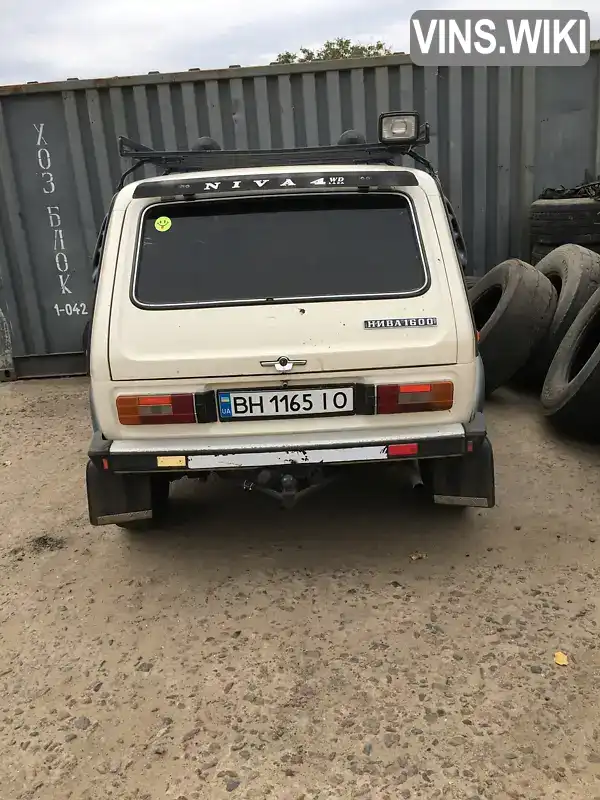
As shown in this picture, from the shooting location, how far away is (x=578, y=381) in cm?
444

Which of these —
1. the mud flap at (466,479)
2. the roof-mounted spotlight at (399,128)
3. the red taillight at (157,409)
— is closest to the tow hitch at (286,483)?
the red taillight at (157,409)

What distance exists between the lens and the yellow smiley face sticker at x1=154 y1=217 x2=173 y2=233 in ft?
10.8

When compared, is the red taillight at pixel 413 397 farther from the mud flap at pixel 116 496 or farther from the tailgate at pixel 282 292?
the mud flap at pixel 116 496

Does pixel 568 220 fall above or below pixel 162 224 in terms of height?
below

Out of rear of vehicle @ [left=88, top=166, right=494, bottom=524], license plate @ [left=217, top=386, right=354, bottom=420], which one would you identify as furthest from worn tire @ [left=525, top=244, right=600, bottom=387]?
license plate @ [left=217, top=386, right=354, bottom=420]

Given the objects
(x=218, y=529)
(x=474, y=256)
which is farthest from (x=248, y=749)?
(x=474, y=256)

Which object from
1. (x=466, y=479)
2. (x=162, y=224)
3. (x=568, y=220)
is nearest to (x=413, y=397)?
(x=466, y=479)

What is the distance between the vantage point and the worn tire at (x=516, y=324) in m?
5.04

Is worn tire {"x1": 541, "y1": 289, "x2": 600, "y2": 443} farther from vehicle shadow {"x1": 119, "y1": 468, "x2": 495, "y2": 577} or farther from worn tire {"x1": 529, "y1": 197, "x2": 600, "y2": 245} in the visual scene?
worn tire {"x1": 529, "y1": 197, "x2": 600, "y2": 245}

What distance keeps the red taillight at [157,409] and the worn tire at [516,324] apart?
2.82 m

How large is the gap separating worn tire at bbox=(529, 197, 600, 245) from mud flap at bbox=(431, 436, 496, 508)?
3580mm

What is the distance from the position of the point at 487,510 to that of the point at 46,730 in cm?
257

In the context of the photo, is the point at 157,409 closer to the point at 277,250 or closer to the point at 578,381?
the point at 277,250

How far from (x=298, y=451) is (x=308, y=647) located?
835 millimetres
